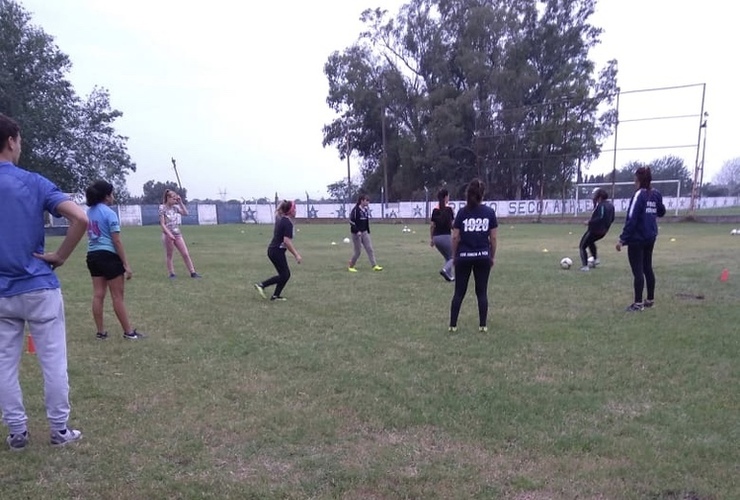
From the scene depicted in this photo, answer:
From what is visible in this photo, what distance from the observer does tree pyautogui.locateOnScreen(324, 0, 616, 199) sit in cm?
3903

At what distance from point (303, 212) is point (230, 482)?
147ft

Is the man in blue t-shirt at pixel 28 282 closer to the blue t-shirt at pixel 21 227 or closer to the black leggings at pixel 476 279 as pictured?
the blue t-shirt at pixel 21 227

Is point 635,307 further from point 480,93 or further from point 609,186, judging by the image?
point 480,93

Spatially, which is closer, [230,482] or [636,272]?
[230,482]

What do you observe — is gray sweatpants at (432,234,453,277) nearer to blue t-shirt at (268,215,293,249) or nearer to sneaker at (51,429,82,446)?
blue t-shirt at (268,215,293,249)

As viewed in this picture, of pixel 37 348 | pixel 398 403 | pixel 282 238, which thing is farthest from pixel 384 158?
pixel 37 348

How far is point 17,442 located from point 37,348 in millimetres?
620

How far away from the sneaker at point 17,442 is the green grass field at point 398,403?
47 millimetres

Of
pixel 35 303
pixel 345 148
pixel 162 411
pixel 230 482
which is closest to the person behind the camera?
pixel 230 482

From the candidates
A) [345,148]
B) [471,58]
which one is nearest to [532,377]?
[471,58]

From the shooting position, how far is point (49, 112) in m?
27.4

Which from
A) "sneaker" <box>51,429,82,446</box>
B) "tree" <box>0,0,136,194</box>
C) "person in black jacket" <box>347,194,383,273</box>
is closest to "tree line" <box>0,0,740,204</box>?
"tree" <box>0,0,136,194</box>

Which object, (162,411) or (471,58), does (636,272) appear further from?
(471,58)

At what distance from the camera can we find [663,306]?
24.8 feet
